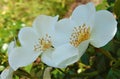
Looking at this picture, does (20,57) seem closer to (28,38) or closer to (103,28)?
→ (28,38)

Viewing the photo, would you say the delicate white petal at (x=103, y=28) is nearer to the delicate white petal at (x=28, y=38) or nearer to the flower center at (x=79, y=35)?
the flower center at (x=79, y=35)

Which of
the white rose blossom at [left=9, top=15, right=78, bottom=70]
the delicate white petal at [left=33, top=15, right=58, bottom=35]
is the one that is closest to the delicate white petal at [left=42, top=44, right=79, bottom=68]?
the white rose blossom at [left=9, top=15, right=78, bottom=70]

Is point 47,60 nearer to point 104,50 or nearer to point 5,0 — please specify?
point 104,50

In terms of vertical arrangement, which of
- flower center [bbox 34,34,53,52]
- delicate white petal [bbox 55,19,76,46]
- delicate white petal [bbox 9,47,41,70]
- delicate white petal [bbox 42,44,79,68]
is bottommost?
delicate white petal [bbox 9,47,41,70]

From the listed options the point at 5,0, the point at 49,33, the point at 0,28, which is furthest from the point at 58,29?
the point at 5,0

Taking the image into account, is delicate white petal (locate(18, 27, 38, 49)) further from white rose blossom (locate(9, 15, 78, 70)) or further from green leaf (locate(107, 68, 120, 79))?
green leaf (locate(107, 68, 120, 79))

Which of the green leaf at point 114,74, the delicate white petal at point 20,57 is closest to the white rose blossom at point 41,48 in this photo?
the delicate white petal at point 20,57

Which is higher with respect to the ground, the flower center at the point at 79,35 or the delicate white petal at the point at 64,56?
the flower center at the point at 79,35
